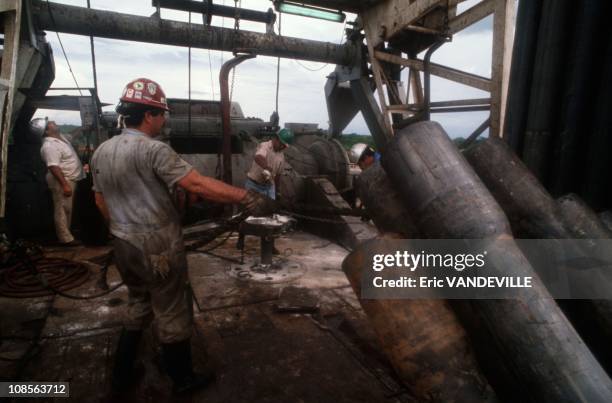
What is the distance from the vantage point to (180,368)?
277 cm

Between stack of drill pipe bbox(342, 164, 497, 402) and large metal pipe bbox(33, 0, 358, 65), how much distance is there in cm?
680

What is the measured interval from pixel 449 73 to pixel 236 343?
5782 mm

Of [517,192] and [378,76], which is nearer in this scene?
[517,192]

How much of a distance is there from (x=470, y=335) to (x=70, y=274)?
205 inches

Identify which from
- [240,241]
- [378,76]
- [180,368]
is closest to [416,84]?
[378,76]

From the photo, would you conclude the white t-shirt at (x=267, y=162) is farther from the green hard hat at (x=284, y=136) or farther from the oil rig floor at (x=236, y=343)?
the oil rig floor at (x=236, y=343)

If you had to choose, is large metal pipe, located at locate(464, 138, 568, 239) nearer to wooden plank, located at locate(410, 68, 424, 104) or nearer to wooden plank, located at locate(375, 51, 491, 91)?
wooden plank, located at locate(375, 51, 491, 91)

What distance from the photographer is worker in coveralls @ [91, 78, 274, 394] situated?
98.0 inches

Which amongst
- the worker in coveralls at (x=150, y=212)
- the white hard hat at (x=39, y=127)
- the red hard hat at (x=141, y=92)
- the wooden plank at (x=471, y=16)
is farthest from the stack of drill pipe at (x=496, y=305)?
the white hard hat at (x=39, y=127)

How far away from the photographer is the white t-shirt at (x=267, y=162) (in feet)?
23.2

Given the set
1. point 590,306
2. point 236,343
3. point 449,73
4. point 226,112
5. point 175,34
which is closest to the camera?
point 590,306

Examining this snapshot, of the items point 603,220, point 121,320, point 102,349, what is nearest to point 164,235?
point 102,349

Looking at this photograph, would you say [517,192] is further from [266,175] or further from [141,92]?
[266,175]

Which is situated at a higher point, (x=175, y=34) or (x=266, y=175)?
(x=175, y=34)
